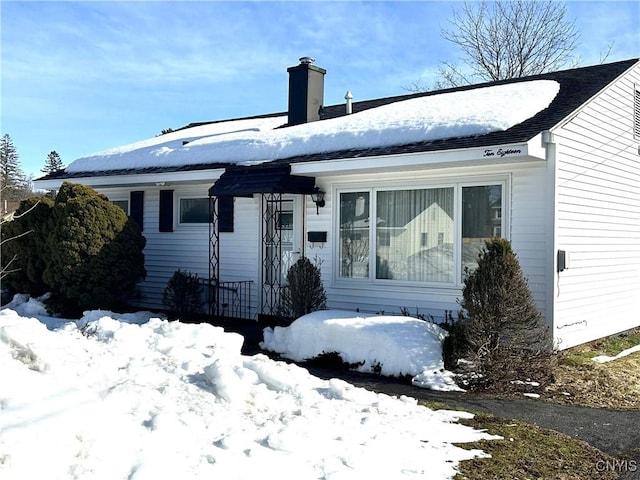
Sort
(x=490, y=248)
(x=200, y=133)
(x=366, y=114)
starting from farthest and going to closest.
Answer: (x=200, y=133) < (x=366, y=114) < (x=490, y=248)

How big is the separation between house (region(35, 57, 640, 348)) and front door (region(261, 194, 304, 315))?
3cm

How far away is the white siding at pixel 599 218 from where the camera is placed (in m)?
9.07

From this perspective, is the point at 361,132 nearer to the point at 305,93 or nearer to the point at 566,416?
the point at 305,93

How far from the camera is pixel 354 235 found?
10.6 metres

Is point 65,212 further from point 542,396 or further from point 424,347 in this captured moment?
point 542,396


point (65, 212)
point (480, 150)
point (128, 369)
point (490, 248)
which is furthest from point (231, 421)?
point (65, 212)

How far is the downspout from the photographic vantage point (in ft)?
27.7

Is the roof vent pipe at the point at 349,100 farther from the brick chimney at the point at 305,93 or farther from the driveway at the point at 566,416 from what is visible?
the driveway at the point at 566,416

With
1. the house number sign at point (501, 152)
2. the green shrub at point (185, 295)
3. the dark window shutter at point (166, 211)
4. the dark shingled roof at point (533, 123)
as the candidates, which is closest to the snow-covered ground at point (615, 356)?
the house number sign at point (501, 152)

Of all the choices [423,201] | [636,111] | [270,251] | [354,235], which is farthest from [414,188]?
[636,111]

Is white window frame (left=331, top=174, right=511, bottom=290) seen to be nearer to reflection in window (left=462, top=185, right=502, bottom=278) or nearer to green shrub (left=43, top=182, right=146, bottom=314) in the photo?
reflection in window (left=462, top=185, right=502, bottom=278)

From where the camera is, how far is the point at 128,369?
568 centimetres

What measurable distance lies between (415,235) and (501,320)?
276cm

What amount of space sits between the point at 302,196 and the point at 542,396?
5586 millimetres
